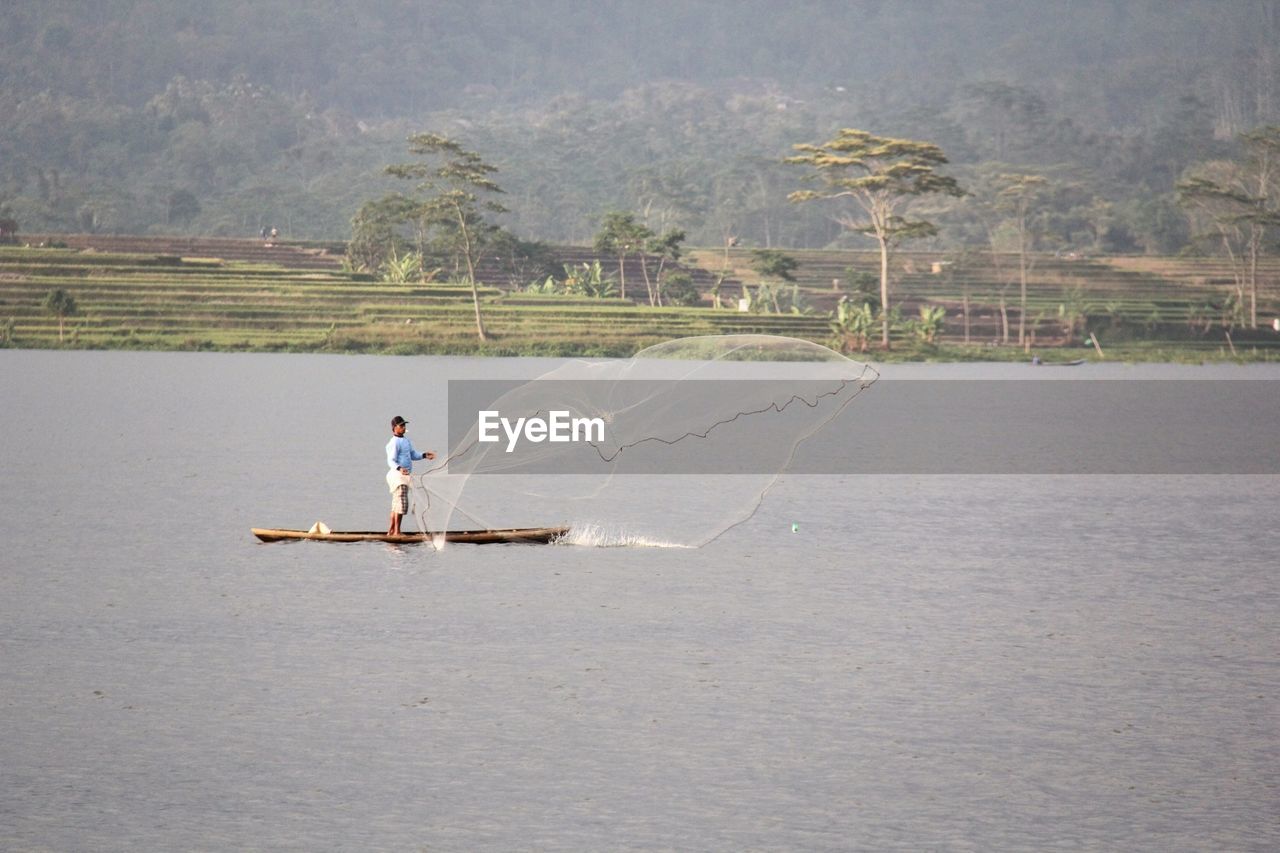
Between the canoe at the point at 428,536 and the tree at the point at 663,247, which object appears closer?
the canoe at the point at 428,536

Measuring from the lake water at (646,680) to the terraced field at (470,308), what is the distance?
58.7 m

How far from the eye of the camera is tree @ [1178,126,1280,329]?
3733 inches

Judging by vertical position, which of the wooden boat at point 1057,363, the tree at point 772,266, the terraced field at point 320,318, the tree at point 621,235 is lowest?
the wooden boat at point 1057,363

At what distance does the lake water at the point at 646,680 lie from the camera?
26.0ft

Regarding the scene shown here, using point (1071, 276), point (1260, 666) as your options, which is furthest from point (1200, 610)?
point (1071, 276)

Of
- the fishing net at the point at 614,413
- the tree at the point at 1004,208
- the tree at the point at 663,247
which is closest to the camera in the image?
the fishing net at the point at 614,413

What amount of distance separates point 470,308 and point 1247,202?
45.4 meters

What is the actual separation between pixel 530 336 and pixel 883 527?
60431 mm

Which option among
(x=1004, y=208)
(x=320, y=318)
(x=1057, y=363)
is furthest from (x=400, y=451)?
(x=1004, y=208)

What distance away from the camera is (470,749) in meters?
9.03

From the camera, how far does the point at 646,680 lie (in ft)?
35.5

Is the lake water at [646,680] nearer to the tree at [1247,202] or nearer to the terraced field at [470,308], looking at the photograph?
the terraced field at [470,308]

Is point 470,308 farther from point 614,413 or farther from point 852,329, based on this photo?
point 614,413

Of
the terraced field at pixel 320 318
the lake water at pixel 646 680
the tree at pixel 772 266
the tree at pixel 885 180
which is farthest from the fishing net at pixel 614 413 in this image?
the tree at pixel 772 266
